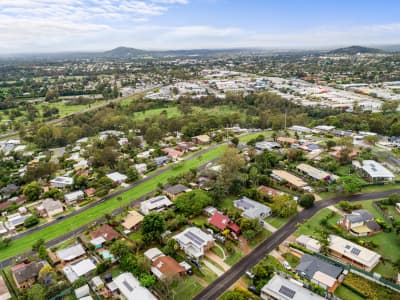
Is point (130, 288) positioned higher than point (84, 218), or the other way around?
point (130, 288)

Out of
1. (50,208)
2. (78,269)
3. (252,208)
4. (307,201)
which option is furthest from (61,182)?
(307,201)

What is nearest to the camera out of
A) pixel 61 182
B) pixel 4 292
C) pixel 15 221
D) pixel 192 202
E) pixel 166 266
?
pixel 4 292

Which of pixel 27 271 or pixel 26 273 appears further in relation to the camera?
pixel 27 271

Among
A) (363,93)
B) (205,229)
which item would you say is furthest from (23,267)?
(363,93)

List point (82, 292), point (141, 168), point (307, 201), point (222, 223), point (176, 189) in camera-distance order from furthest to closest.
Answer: point (141, 168)
point (176, 189)
point (307, 201)
point (222, 223)
point (82, 292)

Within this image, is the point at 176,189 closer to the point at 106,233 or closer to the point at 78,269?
the point at 106,233

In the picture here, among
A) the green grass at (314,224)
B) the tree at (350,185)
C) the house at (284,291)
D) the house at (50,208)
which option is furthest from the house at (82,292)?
the tree at (350,185)
